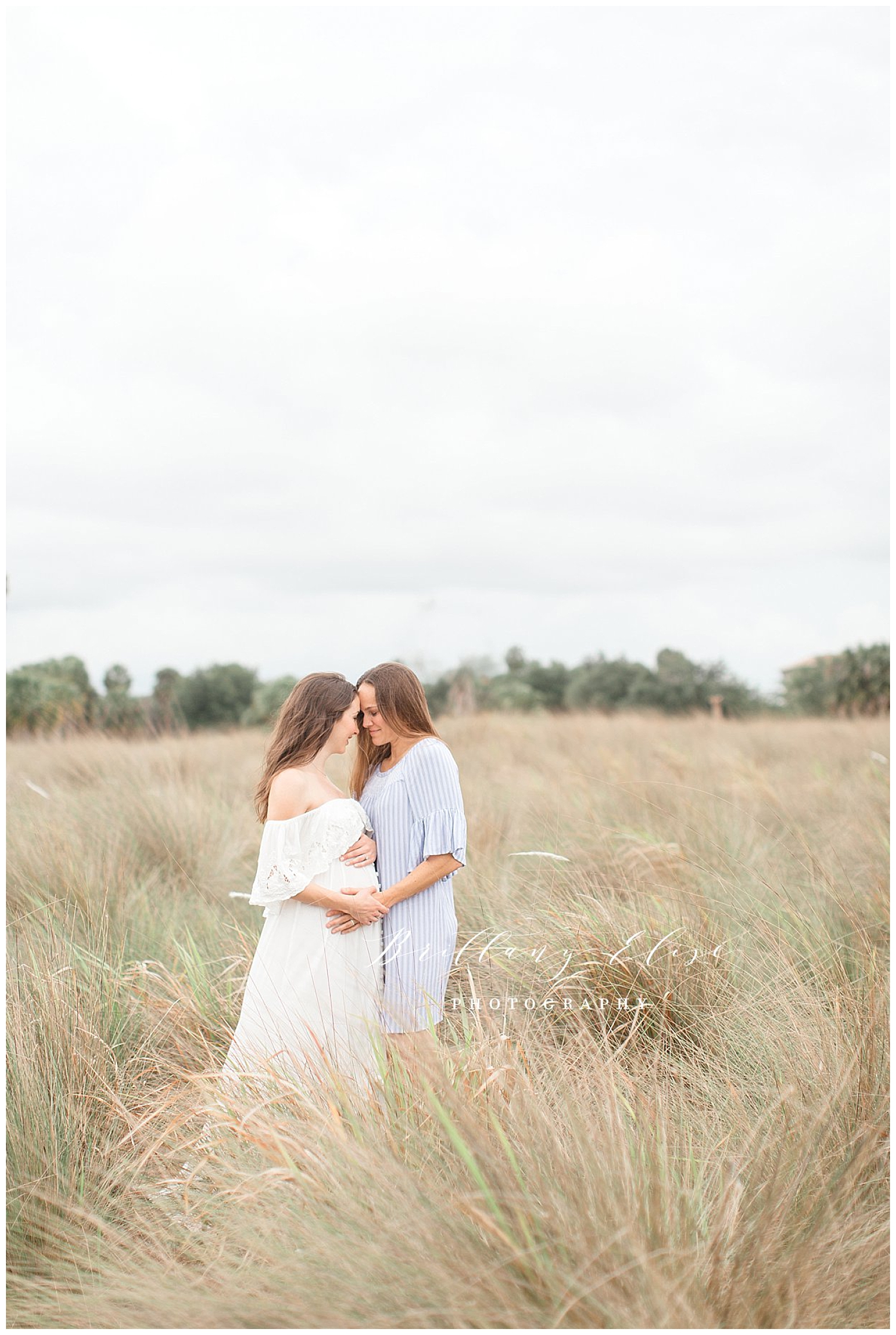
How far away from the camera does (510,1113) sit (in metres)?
2.51

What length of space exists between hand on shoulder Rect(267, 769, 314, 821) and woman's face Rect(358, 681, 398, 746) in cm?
31

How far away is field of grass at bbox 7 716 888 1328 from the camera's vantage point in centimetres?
209

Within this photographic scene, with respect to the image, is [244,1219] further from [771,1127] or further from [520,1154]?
[771,1127]

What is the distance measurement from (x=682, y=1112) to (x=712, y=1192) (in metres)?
0.39

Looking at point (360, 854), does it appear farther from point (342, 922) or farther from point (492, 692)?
point (492, 692)

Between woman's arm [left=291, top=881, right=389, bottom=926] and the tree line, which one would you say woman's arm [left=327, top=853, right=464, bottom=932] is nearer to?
woman's arm [left=291, top=881, right=389, bottom=926]

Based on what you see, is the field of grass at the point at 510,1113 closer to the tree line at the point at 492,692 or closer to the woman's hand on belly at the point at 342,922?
the woman's hand on belly at the point at 342,922

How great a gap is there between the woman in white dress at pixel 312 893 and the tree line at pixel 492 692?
3052 millimetres

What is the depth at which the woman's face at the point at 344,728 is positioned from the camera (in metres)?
3.71

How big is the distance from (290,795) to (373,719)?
437mm

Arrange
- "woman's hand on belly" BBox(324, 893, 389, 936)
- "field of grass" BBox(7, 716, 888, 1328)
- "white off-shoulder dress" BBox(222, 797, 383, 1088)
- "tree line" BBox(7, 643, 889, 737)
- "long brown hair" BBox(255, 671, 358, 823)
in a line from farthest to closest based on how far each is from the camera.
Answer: "tree line" BBox(7, 643, 889, 737) → "long brown hair" BBox(255, 671, 358, 823) → "woman's hand on belly" BBox(324, 893, 389, 936) → "white off-shoulder dress" BBox(222, 797, 383, 1088) → "field of grass" BBox(7, 716, 888, 1328)

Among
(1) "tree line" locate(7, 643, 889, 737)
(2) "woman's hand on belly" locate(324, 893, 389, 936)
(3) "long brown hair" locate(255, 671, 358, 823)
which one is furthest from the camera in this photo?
(1) "tree line" locate(7, 643, 889, 737)

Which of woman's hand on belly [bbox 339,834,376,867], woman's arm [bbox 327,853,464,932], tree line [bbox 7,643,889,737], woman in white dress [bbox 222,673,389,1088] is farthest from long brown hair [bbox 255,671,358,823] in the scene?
tree line [bbox 7,643,889,737]

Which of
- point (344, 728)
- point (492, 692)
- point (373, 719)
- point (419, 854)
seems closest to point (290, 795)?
point (344, 728)
